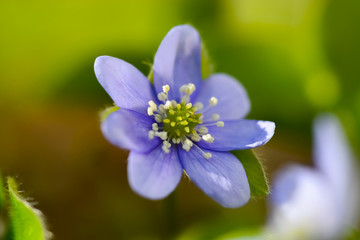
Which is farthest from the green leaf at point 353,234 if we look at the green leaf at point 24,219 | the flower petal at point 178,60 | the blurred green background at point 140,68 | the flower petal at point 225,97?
the green leaf at point 24,219

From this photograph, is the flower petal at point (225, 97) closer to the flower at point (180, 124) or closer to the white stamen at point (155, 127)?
the flower at point (180, 124)

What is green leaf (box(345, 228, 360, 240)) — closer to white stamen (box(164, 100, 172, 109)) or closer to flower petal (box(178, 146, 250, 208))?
flower petal (box(178, 146, 250, 208))

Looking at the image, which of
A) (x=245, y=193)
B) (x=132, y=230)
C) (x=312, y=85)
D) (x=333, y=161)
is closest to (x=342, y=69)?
(x=312, y=85)

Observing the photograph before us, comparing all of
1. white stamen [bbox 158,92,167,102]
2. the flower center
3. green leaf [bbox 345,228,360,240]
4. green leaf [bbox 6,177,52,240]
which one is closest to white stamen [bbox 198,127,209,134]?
the flower center

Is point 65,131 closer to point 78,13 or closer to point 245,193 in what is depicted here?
point 78,13

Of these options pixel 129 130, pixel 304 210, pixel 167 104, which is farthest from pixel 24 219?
pixel 304 210
